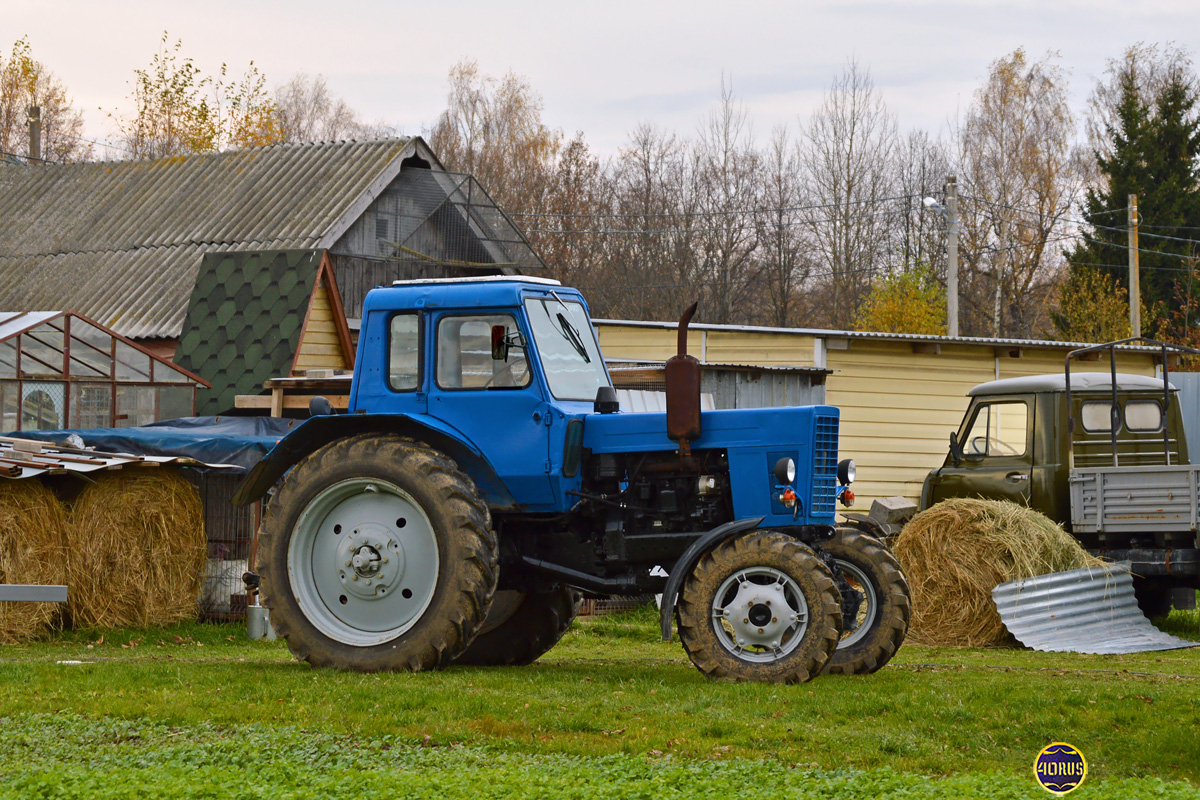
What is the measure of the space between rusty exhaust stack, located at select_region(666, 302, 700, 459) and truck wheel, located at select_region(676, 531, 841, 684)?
2.86ft

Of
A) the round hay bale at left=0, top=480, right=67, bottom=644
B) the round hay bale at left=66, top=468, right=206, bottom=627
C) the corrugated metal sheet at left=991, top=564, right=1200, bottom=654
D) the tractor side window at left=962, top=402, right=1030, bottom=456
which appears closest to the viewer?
the corrugated metal sheet at left=991, top=564, right=1200, bottom=654

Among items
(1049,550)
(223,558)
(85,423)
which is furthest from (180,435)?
(1049,550)

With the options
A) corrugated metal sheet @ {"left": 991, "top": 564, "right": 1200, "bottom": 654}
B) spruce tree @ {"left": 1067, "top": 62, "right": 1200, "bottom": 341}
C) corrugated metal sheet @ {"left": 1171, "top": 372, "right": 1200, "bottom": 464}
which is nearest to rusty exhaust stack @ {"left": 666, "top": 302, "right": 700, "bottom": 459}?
corrugated metal sheet @ {"left": 991, "top": 564, "right": 1200, "bottom": 654}

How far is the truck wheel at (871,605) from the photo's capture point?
1006 centimetres

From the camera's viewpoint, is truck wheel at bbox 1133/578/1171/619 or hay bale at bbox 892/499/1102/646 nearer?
hay bale at bbox 892/499/1102/646

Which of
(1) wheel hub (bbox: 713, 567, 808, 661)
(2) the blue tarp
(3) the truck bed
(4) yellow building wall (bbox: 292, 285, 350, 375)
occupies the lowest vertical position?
(1) wheel hub (bbox: 713, 567, 808, 661)

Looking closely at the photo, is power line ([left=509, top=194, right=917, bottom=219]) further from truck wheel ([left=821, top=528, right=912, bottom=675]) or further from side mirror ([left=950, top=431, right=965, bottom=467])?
truck wheel ([left=821, top=528, right=912, bottom=675])

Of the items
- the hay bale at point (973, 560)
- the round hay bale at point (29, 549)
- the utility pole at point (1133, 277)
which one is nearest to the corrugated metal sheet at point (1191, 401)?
the hay bale at point (973, 560)

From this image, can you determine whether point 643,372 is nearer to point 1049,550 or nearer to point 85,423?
point 1049,550

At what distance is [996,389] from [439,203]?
553 inches

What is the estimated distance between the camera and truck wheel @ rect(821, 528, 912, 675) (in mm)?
10062

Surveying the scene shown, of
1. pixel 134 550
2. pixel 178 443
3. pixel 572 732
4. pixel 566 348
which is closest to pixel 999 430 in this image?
pixel 566 348

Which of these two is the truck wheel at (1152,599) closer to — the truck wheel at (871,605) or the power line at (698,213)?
the truck wheel at (871,605)

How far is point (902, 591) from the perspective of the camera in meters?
10.1
